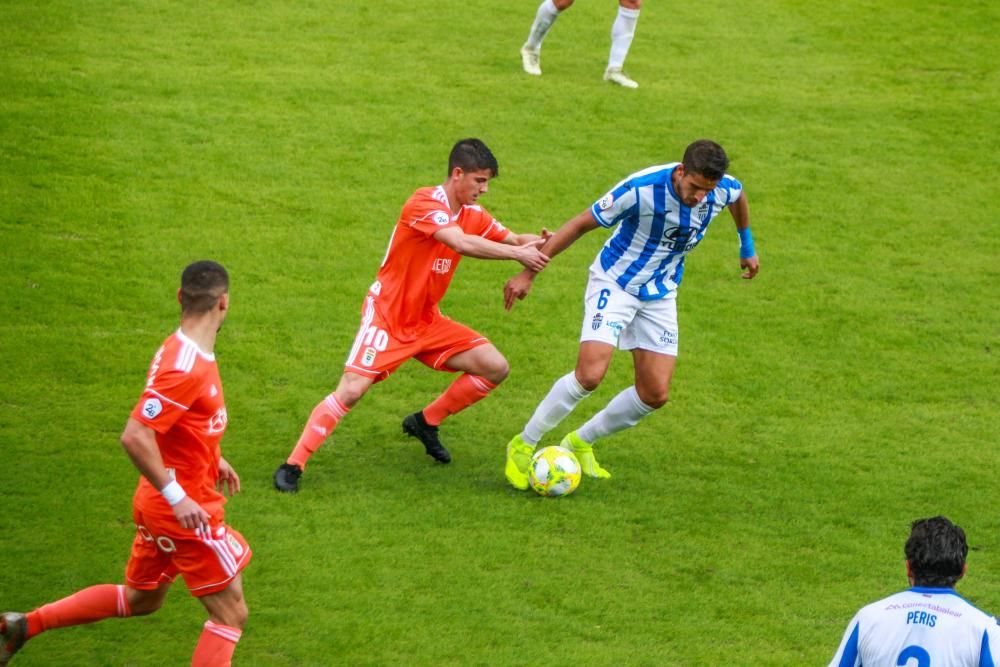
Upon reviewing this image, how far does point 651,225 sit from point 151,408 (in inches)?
143

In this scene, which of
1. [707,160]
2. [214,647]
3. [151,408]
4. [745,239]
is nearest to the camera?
[151,408]

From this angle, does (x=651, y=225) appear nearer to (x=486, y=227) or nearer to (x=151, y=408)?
(x=486, y=227)

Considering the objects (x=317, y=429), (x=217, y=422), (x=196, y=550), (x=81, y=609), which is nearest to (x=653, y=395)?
(x=317, y=429)

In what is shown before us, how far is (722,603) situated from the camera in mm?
6691

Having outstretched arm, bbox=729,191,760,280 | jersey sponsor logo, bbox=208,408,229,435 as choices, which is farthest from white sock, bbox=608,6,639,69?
jersey sponsor logo, bbox=208,408,229,435

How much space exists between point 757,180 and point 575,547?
6.41 metres

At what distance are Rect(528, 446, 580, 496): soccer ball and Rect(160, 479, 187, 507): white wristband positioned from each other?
311 cm

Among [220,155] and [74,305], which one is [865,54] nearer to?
[220,155]

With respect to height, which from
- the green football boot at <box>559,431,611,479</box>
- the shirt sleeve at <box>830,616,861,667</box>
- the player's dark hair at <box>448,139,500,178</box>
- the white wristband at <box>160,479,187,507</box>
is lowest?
the white wristband at <box>160,479,187,507</box>

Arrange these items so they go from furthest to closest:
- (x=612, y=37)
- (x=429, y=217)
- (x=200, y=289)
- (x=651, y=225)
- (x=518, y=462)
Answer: (x=612, y=37) < (x=518, y=462) < (x=651, y=225) < (x=429, y=217) < (x=200, y=289)

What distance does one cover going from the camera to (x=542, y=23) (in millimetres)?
13930

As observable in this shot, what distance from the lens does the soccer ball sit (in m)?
7.73

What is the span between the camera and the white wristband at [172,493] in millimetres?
4996

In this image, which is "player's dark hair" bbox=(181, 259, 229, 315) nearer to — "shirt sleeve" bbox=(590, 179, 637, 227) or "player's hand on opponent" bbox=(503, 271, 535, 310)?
"player's hand on opponent" bbox=(503, 271, 535, 310)
